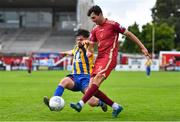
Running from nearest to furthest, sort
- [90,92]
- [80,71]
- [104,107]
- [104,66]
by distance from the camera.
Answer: [90,92]
[104,66]
[80,71]
[104,107]

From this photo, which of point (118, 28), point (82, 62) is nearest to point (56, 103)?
point (82, 62)

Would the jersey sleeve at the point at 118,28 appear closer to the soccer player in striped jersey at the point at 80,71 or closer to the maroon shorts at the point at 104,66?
the maroon shorts at the point at 104,66

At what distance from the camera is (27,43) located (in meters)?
81.9

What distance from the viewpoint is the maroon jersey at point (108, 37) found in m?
10.2

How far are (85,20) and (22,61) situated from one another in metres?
9.92

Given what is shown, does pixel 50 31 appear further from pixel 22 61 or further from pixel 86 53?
pixel 86 53

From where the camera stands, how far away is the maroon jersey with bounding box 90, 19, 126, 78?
10.1m

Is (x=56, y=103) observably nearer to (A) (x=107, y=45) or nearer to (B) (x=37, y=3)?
(A) (x=107, y=45)

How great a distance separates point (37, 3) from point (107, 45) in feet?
252

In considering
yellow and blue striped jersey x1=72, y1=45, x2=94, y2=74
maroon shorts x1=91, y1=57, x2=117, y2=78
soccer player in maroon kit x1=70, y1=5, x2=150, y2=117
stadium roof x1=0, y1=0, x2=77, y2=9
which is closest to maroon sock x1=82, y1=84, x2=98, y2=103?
soccer player in maroon kit x1=70, y1=5, x2=150, y2=117

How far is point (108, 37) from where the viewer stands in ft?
33.5

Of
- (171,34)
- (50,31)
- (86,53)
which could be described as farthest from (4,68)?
(86,53)

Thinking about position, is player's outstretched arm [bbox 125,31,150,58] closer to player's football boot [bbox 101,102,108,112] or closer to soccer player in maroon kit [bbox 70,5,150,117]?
soccer player in maroon kit [bbox 70,5,150,117]

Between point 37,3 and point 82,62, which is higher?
point 37,3
